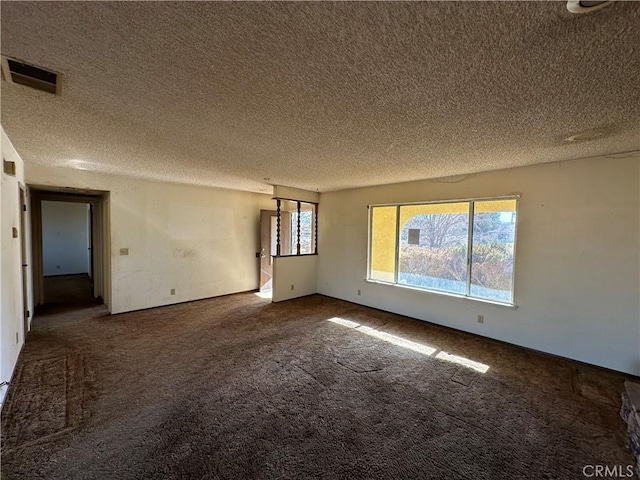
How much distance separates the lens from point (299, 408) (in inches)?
89.1

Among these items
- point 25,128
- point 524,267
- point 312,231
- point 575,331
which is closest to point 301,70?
point 25,128

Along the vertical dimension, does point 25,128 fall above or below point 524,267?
above

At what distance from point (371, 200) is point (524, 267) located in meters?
2.67

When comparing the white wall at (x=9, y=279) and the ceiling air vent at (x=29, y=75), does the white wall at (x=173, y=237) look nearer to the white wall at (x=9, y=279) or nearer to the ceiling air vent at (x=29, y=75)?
the white wall at (x=9, y=279)

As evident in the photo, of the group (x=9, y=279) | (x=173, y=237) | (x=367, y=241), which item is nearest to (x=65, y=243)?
(x=173, y=237)

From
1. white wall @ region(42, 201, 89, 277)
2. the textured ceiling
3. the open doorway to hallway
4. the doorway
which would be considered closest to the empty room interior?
the textured ceiling

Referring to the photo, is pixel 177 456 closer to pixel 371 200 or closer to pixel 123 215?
pixel 123 215

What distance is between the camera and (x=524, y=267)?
11.4 feet

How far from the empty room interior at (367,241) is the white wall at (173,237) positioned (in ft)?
0.16

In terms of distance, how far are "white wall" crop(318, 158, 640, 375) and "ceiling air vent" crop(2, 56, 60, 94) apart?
4.46 metres

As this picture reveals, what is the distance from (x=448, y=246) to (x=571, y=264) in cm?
144

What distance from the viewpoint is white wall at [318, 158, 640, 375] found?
287 cm

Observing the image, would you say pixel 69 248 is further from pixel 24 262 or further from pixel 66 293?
pixel 24 262

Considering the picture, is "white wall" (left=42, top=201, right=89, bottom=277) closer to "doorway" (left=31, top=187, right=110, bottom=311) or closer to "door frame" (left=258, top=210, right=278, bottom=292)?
"doorway" (left=31, top=187, right=110, bottom=311)
